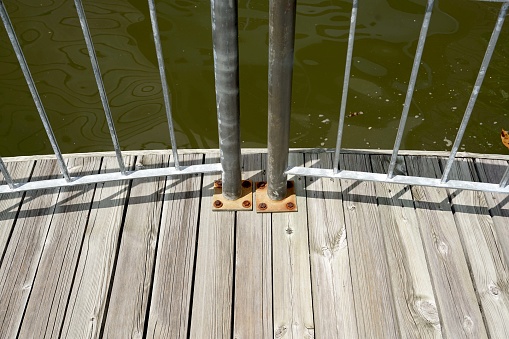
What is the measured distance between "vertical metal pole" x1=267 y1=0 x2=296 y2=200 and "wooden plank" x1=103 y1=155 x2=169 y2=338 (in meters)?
0.52

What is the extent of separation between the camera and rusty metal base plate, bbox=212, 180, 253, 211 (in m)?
2.33

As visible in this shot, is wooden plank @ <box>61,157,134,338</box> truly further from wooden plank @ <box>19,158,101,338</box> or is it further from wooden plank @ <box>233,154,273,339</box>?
wooden plank @ <box>233,154,273,339</box>

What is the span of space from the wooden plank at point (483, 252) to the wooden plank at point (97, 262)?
140 centimetres

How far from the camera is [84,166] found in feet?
8.34

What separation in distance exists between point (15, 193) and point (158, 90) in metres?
1.69

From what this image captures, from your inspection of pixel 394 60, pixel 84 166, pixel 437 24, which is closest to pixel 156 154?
pixel 84 166

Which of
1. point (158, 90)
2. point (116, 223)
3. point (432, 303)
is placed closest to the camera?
point (432, 303)

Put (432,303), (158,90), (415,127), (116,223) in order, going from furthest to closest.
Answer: (158,90) < (415,127) < (116,223) < (432,303)

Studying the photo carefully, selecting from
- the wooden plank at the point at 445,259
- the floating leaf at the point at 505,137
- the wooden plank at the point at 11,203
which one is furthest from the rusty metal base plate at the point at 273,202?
the floating leaf at the point at 505,137

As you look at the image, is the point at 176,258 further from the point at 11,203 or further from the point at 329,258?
the point at 11,203

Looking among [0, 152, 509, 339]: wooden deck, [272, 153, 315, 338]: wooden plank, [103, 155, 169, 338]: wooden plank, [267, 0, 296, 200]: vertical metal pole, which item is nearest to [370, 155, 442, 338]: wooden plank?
[0, 152, 509, 339]: wooden deck

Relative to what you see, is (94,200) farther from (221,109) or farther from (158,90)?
(158,90)

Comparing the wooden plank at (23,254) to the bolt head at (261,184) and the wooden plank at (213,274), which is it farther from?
the bolt head at (261,184)

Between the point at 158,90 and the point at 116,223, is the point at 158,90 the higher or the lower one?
the higher one
